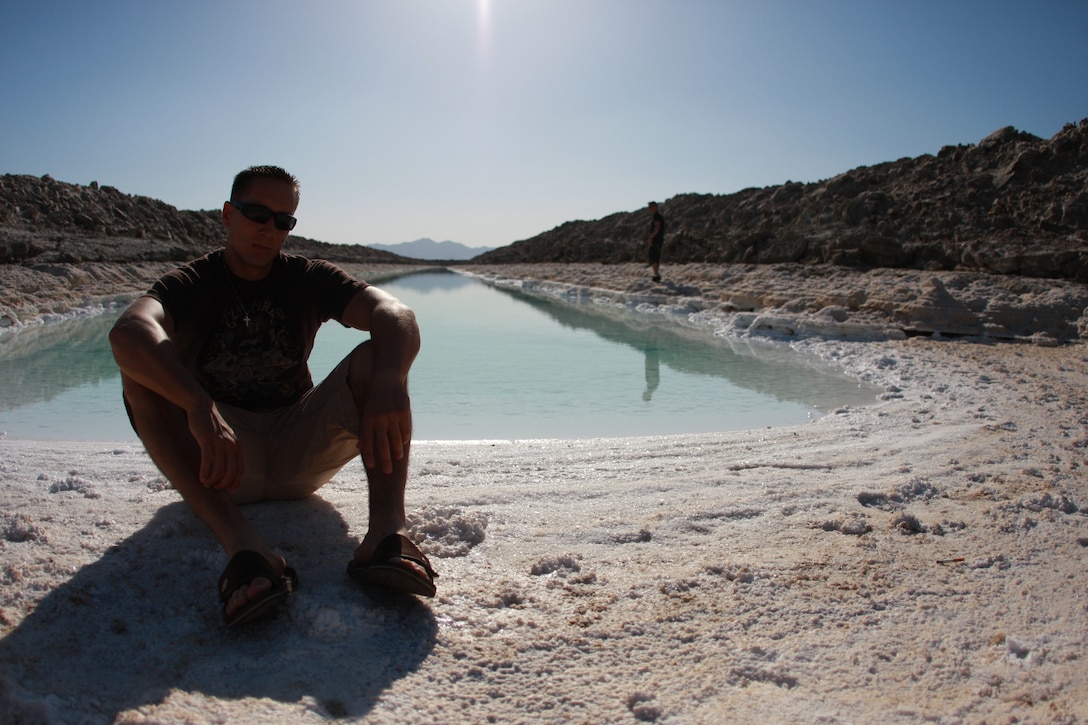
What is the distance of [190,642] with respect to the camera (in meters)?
1.44

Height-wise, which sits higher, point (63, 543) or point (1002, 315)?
point (1002, 315)

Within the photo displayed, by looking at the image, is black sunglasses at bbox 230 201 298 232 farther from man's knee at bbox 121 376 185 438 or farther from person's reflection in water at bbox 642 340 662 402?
person's reflection in water at bbox 642 340 662 402

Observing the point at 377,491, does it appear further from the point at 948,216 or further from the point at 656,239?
the point at 656,239

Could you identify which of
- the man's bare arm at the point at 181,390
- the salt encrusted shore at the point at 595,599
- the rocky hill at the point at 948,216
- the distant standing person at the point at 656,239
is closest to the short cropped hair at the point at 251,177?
the man's bare arm at the point at 181,390

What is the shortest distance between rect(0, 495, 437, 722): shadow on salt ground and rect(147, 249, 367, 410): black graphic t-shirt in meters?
0.50

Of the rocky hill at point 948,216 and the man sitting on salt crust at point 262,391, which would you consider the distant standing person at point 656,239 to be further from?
the man sitting on salt crust at point 262,391

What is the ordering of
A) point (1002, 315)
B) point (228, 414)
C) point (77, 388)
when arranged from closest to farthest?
point (228, 414) < point (77, 388) < point (1002, 315)

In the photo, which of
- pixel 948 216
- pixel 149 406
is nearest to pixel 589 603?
pixel 149 406

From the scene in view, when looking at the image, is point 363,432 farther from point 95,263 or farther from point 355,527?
point 95,263

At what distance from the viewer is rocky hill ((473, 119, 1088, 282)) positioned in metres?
10.6

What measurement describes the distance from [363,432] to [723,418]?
3.31m

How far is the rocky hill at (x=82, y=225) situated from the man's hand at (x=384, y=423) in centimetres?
1392

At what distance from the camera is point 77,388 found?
17.3ft

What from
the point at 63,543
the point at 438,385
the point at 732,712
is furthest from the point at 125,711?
the point at 438,385
